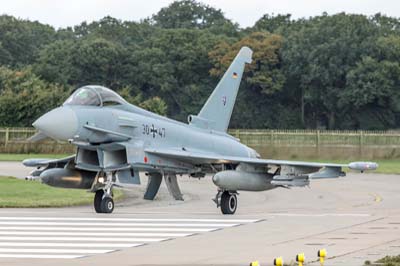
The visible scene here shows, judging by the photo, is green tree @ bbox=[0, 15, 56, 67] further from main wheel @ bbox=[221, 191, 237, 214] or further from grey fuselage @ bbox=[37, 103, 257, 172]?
main wheel @ bbox=[221, 191, 237, 214]

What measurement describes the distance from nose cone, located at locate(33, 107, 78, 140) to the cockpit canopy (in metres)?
0.63

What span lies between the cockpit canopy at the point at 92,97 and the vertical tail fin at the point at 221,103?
3021mm

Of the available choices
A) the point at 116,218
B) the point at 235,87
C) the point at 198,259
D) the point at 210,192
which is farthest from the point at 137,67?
the point at 198,259

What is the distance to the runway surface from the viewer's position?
49.1 feet

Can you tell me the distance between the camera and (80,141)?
73.9 ft

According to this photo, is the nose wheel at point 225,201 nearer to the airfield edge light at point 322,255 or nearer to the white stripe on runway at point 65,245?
the white stripe on runway at point 65,245

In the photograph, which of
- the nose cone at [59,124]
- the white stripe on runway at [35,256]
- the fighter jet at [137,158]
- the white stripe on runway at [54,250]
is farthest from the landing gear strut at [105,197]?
the white stripe on runway at [35,256]

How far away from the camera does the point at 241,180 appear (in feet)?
75.6

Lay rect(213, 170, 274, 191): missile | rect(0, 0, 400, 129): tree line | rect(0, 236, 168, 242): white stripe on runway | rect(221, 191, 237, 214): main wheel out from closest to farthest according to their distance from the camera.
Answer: rect(0, 236, 168, 242): white stripe on runway → rect(213, 170, 274, 191): missile → rect(221, 191, 237, 214): main wheel → rect(0, 0, 400, 129): tree line

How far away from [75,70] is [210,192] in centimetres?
5124

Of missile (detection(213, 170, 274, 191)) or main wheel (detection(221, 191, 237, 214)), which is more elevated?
missile (detection(213, 170, 274, 191))

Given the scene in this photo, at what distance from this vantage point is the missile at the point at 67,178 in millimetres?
23797

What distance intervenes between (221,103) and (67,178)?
4.74 meters

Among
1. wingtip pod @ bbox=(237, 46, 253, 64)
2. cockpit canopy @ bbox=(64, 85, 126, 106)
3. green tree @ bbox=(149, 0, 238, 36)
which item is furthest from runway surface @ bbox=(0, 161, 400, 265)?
green tree @ bbox=(149, 0, 238, 36)
